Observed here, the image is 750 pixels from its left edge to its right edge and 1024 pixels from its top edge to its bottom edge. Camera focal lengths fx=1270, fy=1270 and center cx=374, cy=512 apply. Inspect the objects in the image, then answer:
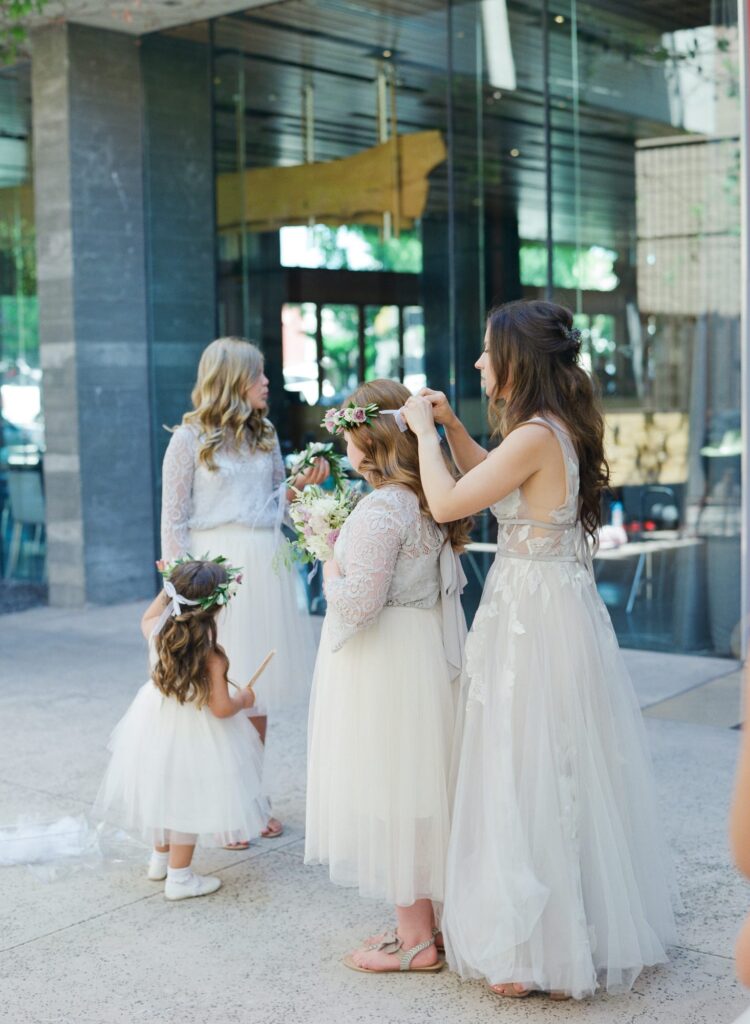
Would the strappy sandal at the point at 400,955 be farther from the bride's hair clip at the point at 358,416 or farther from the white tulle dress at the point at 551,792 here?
the bride's hair clip at the point at 358,416

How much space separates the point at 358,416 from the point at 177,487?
4.78ft

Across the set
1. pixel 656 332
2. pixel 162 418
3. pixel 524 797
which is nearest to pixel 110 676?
pixel 162 418

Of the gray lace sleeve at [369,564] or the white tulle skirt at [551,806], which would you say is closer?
the white tulle skirt at [551,806]

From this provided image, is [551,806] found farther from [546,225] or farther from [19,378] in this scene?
[19,378]

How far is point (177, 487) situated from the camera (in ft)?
16.0

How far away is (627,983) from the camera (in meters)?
3.46

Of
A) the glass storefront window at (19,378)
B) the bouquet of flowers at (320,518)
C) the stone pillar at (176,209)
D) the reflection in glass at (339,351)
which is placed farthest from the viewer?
the glass storefront window at (19,378)

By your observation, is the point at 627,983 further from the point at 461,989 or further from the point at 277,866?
the point at 277,866

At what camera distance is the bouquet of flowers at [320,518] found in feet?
12.7

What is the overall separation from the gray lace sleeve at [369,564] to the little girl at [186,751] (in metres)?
0.77

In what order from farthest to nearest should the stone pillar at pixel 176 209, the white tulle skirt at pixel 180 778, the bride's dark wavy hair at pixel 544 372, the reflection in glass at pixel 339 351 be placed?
the stone pillar at pixel 176 209 → the reflection in glass at pixel 339 351 → the white tulle skirt at pixel 180 778 → the bride's dark wavy hair at pixel 544 372

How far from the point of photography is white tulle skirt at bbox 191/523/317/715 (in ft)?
16.0

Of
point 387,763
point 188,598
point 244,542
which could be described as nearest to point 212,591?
point 188,598

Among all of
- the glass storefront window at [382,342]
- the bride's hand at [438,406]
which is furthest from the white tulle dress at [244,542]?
the glass storefront window at [382,342]
